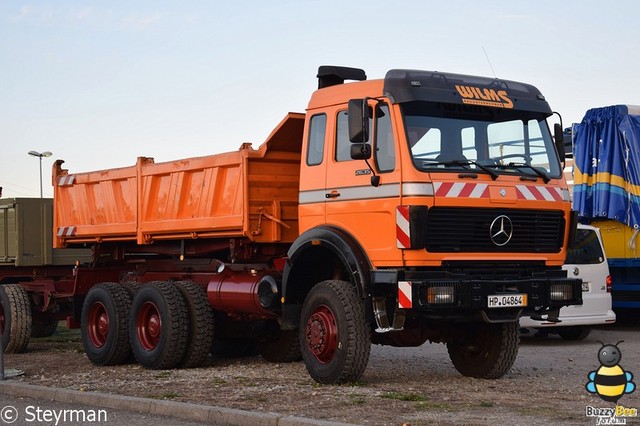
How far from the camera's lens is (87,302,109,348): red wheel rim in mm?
15156

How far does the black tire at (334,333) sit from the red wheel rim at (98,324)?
4.19 meters

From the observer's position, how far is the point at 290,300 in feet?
40.7

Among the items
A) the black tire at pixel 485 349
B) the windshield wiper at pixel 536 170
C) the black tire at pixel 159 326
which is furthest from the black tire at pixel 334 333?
the black tire at pixel 159 326

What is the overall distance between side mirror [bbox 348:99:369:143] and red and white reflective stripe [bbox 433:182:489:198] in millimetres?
861

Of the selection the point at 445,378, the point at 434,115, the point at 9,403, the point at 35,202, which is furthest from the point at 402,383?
the point at 35,202

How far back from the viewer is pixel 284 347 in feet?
48.5

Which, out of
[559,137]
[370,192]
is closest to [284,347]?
[370,192]

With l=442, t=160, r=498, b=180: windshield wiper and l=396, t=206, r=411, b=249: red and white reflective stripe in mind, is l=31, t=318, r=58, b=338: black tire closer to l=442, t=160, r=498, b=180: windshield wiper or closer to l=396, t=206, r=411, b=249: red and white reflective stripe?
l=396, t=206, r=411, b=249: red and white reflective stripe

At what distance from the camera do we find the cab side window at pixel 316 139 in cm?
1212

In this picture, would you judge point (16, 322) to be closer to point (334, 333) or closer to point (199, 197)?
point (199, 197)

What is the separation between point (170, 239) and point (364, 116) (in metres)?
4.59

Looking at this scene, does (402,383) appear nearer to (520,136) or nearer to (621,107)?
(520,136)

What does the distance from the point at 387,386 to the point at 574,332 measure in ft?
22.7

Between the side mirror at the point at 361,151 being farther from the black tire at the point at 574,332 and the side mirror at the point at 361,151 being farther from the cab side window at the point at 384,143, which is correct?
the black tire at the point at 574,332
